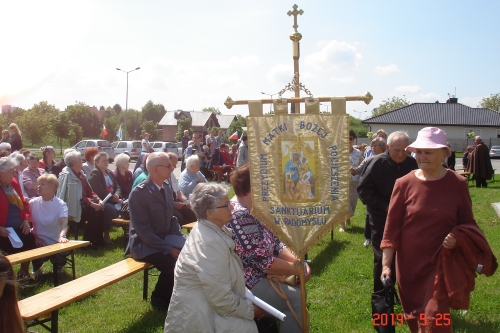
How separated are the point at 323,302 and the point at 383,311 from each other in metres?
1.12

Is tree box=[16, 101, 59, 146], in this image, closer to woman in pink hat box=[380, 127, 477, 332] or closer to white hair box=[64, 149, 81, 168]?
white hair box=[64, 149, 81, 168]

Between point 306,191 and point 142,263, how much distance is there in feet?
7.69

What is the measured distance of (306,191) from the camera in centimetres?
398

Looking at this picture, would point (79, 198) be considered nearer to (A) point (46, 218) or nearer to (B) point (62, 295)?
(A) point (46, 218)

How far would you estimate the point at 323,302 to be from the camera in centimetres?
534

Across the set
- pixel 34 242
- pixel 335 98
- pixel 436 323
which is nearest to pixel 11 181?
pixel 34 242

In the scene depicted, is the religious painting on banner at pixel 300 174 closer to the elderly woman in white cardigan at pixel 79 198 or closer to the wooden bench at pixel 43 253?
the wooden bench at pixel 43 253

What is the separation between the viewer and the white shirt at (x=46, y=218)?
6305 mm

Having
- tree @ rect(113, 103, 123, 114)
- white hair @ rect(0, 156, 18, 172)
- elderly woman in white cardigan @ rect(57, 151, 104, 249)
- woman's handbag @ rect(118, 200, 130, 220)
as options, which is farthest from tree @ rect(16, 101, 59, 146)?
tree @ rect(113, 103, 123, 114)

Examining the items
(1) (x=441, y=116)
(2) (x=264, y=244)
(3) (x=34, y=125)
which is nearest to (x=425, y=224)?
(2) (x=264, y=244)

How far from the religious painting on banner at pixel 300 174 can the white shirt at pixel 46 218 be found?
11.9ft

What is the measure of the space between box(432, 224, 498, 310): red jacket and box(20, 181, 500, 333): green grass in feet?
5.09

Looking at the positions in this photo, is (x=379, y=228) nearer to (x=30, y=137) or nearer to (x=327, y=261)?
(x=327, y=261)

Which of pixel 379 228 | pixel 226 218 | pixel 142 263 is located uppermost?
pixel 226 218
